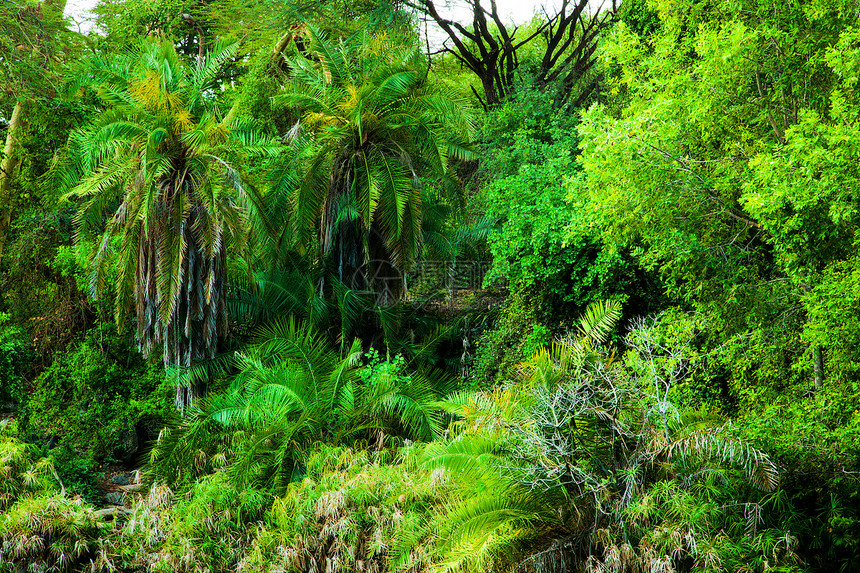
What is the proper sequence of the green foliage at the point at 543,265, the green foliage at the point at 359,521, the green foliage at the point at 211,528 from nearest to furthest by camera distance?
the green foliage at the point at 359,521 → the green foliage at the point at 211,528 → the green foliage at the point at 543,265

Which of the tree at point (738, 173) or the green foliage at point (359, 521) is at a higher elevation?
the tree at point (738, 173)

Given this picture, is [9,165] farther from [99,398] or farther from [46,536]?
[46,536]

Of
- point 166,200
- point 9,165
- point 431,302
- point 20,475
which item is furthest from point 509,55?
point 20,475

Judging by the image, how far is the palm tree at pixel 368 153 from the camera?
1337cm

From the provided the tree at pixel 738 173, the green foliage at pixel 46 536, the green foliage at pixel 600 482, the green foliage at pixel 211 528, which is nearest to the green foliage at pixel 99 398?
the green foliage at pixel 46 536

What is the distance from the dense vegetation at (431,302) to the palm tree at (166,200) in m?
0.06

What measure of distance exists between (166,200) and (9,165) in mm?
7053

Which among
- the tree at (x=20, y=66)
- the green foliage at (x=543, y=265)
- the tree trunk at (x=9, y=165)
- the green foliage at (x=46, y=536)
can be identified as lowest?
the green foliage at (x=46, y=536)

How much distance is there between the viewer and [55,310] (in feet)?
54.4

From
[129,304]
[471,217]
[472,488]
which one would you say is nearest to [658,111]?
[472,488]

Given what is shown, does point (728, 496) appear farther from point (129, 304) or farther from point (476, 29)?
point (476, 29)

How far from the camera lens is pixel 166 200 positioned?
12.5 m

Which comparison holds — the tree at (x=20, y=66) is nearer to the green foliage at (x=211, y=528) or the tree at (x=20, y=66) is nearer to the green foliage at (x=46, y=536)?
the green foliage at (x=46, y=536)

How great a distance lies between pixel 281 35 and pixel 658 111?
43.7 feet
